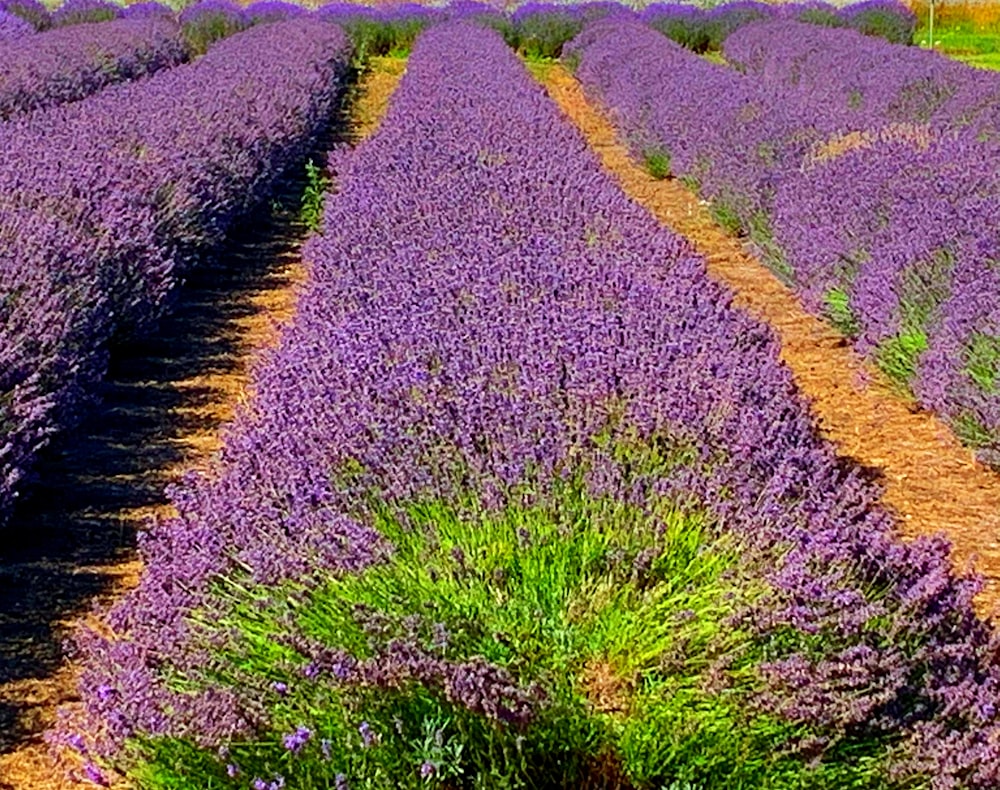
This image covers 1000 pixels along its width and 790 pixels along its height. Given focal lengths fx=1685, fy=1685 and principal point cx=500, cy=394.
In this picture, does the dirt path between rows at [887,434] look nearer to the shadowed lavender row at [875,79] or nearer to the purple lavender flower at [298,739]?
the purple lavender flower at [298,739]

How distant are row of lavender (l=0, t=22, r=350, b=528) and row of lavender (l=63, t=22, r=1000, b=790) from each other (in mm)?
1156

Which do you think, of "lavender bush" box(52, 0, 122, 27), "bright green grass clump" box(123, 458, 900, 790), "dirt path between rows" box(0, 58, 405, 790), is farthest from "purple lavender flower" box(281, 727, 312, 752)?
"lavender bush" box(52, 0, 122, 27)

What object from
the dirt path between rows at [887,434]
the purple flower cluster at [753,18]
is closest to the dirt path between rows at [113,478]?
the dirt path between rows at [887,434]

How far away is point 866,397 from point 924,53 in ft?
45.6

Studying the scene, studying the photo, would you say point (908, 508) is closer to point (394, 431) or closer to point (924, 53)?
point (394, 431)

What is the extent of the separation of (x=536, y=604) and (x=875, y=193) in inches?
207

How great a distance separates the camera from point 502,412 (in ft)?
11.7

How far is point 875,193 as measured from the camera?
25.3 feet

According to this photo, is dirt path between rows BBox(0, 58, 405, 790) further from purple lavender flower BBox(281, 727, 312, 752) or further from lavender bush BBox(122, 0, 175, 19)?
lavender bush BBox(122, 0, 175, 19)

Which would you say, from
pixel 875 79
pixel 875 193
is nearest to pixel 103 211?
pixel 875 193

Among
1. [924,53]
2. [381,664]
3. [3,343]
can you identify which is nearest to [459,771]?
[381,664]

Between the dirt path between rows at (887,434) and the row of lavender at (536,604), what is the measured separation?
874mm

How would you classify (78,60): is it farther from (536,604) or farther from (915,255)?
(536,604)

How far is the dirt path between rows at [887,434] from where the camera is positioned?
4906 millimetres
